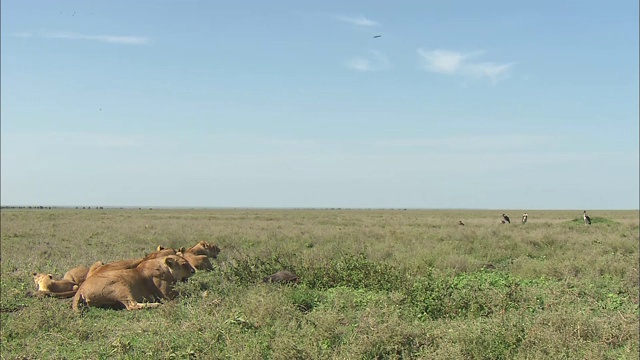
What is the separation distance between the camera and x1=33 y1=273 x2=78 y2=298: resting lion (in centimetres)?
846

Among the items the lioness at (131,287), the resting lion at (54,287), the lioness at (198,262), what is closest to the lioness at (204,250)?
the lioness at (198,262)

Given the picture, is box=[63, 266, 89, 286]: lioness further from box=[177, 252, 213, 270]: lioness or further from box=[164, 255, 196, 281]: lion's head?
box=[177, 252, 213, 270]: lioness

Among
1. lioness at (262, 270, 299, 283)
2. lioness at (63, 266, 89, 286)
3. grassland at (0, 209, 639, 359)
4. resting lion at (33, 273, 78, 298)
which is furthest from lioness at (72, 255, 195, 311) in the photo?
lioness at (262, 270, 299, 283)

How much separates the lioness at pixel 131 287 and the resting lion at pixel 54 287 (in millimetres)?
531

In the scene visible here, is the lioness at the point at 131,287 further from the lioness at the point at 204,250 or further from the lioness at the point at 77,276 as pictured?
the lioness at the point at 204,250

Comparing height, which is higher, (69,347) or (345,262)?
(345,262)

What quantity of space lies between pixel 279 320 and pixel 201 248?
728 centimetres

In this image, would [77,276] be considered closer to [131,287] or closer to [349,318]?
[131,287]

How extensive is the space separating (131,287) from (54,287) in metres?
1.53

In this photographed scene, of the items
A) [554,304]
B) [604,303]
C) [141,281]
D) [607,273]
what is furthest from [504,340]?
[607,273]

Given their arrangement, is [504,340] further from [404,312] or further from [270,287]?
[270,287]

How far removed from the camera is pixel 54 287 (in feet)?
28.3

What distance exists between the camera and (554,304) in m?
7.60

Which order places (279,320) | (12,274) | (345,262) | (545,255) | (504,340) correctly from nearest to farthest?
(504,340)
(279,320)
(345,262)
(12,274)
(545,255)
